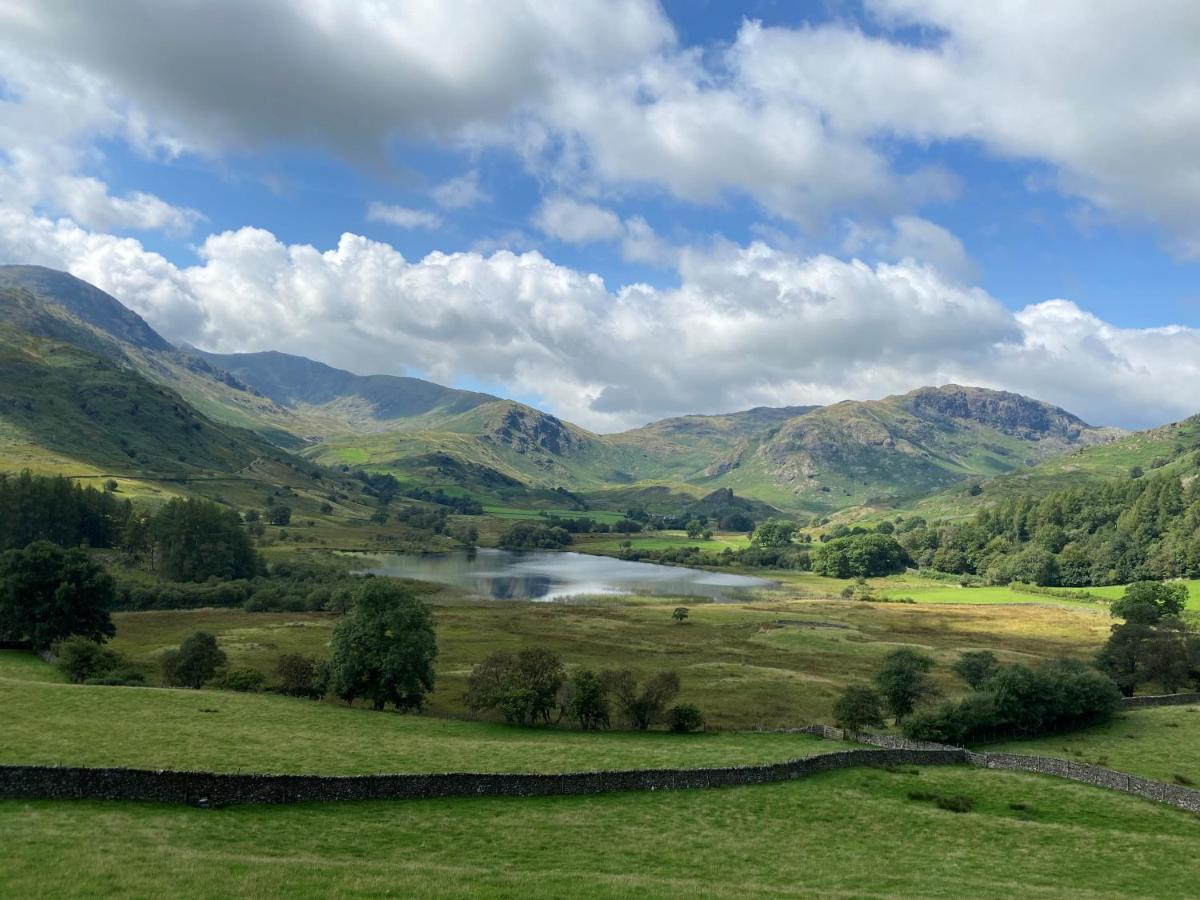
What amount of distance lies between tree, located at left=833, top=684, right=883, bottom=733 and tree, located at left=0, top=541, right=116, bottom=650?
7961cm

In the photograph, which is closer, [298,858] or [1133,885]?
[298,858]

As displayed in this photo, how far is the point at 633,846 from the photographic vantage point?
32281 millimetres

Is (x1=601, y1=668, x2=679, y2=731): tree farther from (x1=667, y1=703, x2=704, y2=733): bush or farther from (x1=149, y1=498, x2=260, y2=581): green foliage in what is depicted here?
(x1=149, y1=498, x2=260, y2=581): green foliage

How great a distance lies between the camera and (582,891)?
25219mm

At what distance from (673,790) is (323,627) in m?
88.8

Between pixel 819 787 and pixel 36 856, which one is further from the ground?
pixel 36 856

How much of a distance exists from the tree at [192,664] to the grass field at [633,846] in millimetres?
42482

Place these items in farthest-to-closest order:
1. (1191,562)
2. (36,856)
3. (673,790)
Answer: (1191,562) < (673,790) < (36,856)

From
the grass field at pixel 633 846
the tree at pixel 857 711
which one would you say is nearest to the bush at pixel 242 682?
the grass field at pixel 633 846

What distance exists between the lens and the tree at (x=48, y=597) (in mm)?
77062

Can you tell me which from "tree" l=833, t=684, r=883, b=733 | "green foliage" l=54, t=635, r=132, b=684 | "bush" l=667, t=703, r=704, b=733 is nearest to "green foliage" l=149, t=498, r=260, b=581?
"green foliage" l=54, t=635, r=132, b=684

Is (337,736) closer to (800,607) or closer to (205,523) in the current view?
(205,523)

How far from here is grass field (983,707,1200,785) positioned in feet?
177

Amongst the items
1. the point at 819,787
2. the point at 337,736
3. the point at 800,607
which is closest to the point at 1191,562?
the point at 800,607
